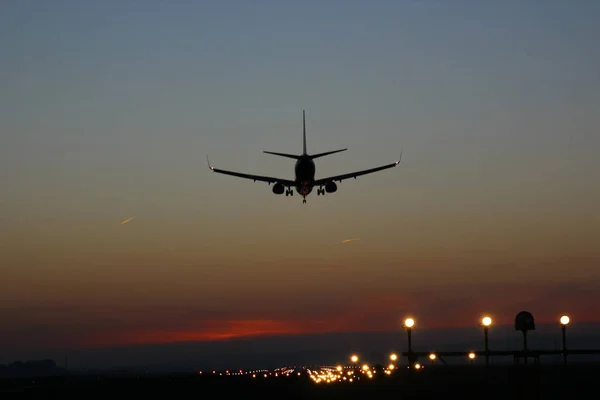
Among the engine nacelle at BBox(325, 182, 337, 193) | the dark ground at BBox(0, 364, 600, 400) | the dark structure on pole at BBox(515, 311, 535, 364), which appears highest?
the engine nacelle at BBox(325, 182, 337, 193)

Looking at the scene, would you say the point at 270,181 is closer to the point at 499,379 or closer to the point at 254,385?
the point at 254,385

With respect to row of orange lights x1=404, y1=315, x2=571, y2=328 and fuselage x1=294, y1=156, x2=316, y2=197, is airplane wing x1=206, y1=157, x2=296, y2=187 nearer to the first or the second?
fuselage x1=294, y1=156, x2=316, y2=197

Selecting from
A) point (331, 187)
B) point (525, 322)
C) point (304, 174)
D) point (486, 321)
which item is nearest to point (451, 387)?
point (486, 321)

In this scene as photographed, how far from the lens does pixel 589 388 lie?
66438mm

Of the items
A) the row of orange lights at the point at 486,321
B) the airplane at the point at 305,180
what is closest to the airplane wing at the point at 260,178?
the airplane at the point at 305,180

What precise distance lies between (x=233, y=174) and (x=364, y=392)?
6721 centimetres

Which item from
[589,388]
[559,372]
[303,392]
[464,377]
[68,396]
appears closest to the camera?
[589,388]

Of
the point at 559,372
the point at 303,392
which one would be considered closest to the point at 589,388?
the point at 559,372

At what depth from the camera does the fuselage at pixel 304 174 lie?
438 ft

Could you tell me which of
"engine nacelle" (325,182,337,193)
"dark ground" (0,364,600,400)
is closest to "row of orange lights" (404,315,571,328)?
"dark ground" (0,364,600,400)

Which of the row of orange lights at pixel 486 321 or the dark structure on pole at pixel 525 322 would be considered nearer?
the row of orange lights at pixel 486 321

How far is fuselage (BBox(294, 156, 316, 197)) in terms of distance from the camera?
13362 centimetres

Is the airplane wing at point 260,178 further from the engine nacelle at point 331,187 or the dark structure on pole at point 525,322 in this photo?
the dark structure on pole at point 525,322

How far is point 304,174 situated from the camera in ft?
443
